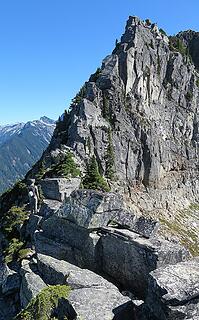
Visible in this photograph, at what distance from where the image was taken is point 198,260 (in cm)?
1527

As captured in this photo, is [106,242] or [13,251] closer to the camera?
[106,242]

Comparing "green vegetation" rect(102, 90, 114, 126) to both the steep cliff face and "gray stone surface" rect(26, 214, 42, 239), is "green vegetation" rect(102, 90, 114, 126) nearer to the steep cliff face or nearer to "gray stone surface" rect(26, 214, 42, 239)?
the steep cliff face

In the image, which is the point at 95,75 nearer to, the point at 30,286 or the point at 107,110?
the point at 107,110

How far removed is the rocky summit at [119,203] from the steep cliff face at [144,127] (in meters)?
0.34

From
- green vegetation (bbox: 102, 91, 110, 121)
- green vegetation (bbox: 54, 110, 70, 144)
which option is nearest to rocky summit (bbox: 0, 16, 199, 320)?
green vegetation (bbox: 102, 91, 110, 121)

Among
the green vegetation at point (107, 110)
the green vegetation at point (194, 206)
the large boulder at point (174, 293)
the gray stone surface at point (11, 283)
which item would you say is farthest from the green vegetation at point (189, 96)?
the large boulder at point (174, 293)

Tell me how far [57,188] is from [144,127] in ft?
229

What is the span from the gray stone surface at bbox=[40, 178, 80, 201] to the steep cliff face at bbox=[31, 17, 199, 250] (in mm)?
28161

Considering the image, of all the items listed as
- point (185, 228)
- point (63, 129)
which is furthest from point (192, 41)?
point (185, 228)

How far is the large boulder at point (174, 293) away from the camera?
12.4 m

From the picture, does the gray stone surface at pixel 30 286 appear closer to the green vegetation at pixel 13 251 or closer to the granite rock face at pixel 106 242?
the granite rock face at pixel 106 242

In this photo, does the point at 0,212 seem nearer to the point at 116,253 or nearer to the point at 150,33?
the point at 116,253

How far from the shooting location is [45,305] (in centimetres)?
1473

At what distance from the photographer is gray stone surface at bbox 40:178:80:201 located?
35.6 meters
